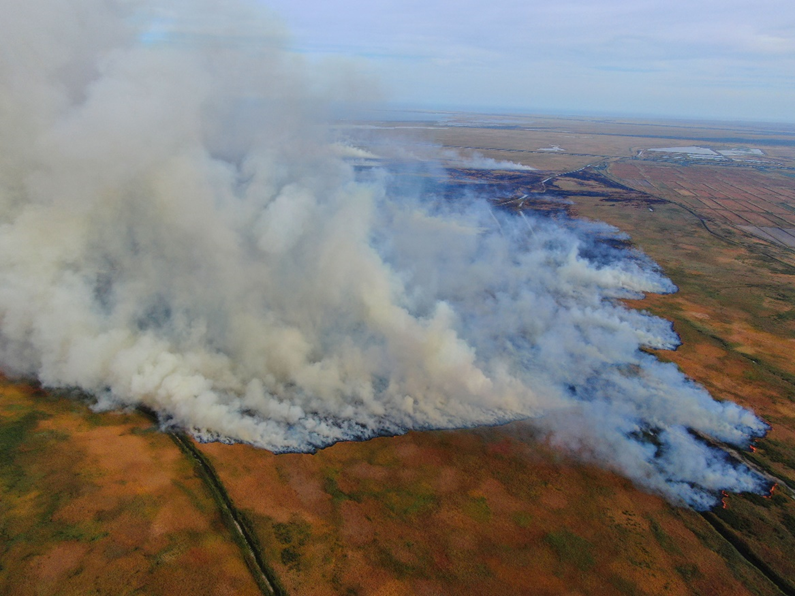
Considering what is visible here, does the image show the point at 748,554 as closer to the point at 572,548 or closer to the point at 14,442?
the point at 572,548

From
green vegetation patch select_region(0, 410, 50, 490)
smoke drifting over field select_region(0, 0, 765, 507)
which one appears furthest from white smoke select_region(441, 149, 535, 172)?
green vegetation patch select_region(0, 410, 50, 490)

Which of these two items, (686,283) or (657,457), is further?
(686,283)

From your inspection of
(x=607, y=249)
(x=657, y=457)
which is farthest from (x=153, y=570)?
(x=607, y=249)

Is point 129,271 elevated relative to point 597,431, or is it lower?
elevated

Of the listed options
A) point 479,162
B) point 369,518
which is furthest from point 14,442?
point 479,162

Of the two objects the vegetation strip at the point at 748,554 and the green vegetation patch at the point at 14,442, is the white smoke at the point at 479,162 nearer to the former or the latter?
the vegetation strip at the point at 748,554

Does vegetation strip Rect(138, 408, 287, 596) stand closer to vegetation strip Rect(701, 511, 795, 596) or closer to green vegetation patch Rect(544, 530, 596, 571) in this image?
green vegetation patch Rect(544, 530, 596, 571)

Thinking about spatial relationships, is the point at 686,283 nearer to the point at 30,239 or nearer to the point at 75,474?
the point at 75,474

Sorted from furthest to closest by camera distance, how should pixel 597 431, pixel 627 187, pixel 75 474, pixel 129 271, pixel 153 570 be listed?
1. pixel 627 187
2. pixel 129 271
3. pixel 597 431
4. pixel 75 474
5. pixel 153 570
